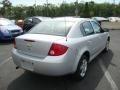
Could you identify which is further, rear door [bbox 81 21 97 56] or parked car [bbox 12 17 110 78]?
rear door [bbox 81 21 97 56]

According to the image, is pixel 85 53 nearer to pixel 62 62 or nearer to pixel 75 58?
pixel 75 58

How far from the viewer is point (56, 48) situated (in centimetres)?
409

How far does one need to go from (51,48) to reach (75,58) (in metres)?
0.64

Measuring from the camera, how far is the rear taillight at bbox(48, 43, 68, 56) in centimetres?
408

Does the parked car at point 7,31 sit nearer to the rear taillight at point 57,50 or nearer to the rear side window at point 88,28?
the rear side window at point 88,28

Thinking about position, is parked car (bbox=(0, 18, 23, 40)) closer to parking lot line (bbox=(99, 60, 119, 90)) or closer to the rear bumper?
parking lot line (bbox=(99, 60, 119, 90))

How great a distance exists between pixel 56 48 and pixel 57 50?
0.05m

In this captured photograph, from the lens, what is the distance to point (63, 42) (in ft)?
13.7

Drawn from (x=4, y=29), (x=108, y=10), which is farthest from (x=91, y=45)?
(x=108, y=10)

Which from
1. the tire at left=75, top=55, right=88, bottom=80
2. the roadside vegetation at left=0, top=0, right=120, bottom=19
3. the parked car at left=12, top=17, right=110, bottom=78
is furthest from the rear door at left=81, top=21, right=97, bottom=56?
the roadside vegetation at left=0, top=0, right=120, bottom=19

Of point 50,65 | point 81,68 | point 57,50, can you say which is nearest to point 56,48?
point 57,50

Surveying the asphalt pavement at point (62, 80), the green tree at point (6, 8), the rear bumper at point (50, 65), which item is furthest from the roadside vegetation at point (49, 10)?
the rear bumper at point (50, 65)

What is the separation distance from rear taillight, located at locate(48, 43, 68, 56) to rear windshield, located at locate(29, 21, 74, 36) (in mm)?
525

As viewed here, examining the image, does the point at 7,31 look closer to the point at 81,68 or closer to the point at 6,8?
the point at 81,68
